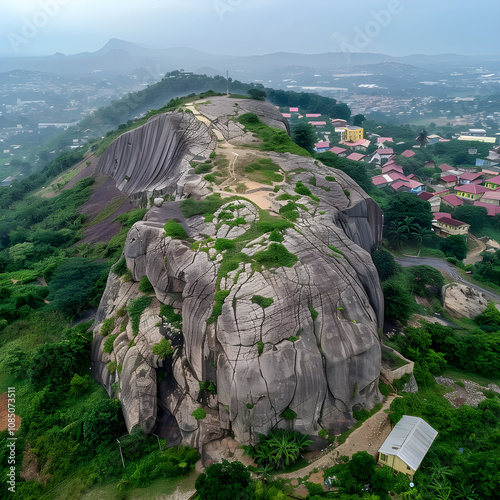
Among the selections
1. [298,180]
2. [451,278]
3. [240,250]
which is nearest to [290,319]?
[240,250]

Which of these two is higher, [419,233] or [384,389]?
[384,389]

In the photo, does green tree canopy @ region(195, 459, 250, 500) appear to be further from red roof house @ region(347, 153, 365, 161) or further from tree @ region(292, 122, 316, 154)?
red roof house @ region(347, 153, 365, 161)

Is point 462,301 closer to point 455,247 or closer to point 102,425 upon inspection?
point 455,247

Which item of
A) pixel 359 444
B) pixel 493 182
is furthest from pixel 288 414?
pixel 493 182

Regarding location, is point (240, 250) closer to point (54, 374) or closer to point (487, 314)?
point (54, 374)

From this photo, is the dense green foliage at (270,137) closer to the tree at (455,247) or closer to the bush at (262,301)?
the bush at (262,301)

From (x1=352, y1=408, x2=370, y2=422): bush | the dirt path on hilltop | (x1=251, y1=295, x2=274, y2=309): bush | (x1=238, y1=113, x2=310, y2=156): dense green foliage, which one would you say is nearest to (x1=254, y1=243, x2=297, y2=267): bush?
(x1=251, y1=295, x2=274, y2=309): bush
